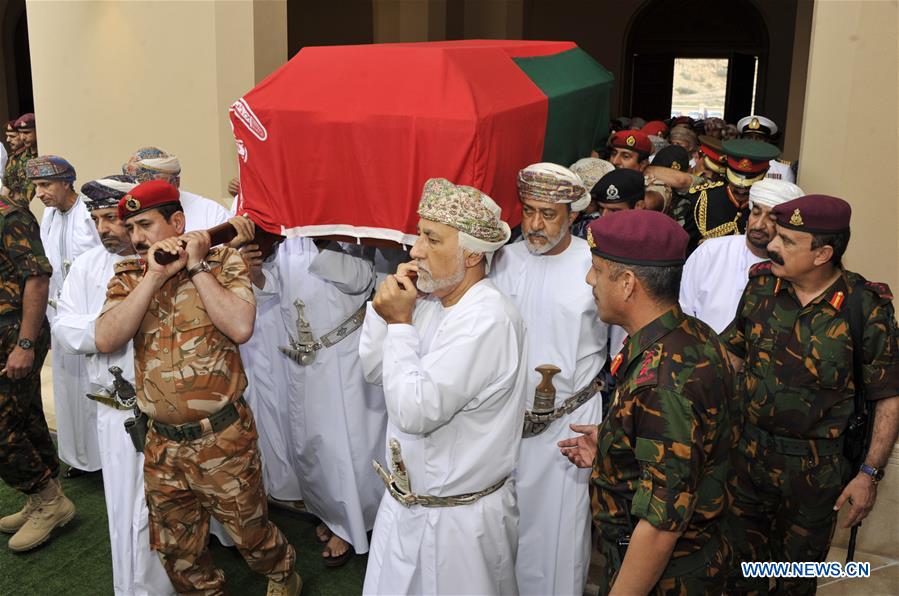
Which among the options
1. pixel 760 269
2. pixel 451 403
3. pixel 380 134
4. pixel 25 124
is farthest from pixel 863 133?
pixel 25 124

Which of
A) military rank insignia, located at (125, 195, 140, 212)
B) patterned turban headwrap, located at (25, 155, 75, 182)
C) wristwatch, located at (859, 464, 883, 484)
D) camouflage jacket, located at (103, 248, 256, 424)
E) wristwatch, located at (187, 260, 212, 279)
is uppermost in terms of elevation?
military rank insignia, located at (125, 195, 140, 212)

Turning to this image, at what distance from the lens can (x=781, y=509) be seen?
2934 millimetres

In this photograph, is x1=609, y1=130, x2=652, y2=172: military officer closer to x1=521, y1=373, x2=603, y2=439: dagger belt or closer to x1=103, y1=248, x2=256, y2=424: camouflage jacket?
x1=521, y1=373, x2=603, y2=439: dagger belt

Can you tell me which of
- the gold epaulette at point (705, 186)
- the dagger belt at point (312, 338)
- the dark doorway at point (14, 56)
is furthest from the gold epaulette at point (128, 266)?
the dark doorway at point (14, 56)

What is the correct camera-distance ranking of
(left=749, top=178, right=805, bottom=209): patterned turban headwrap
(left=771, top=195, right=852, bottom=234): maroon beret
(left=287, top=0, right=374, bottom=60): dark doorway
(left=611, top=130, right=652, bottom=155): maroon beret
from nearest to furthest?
(left=771, top=195, right=852, bottom=234): maroon beret < (left=749, top=178, right=805, bottom=209): patterned turban headwrap < (left=611, top=130, right=652, bottom=155): maroon beret < (left=287, top=0, right=374, bottom=60): dark doorway

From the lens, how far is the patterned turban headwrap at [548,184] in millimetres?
2930

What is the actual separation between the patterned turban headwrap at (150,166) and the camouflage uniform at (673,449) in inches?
115

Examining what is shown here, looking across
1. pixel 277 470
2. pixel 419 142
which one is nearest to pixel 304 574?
pixel 277 470

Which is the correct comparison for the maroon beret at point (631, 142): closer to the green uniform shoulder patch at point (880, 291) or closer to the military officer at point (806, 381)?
the military officer at point (806, 381)

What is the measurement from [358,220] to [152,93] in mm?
3337

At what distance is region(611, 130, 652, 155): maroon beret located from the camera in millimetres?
4422

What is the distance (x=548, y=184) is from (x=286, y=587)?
1.89 m

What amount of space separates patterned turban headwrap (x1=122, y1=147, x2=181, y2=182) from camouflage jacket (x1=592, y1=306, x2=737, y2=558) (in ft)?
9.63

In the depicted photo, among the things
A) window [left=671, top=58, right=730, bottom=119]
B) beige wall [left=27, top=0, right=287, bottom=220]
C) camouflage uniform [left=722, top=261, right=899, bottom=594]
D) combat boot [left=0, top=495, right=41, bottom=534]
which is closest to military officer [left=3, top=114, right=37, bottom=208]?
beige wall [left=27, top=0, right=287, bottom=220]
